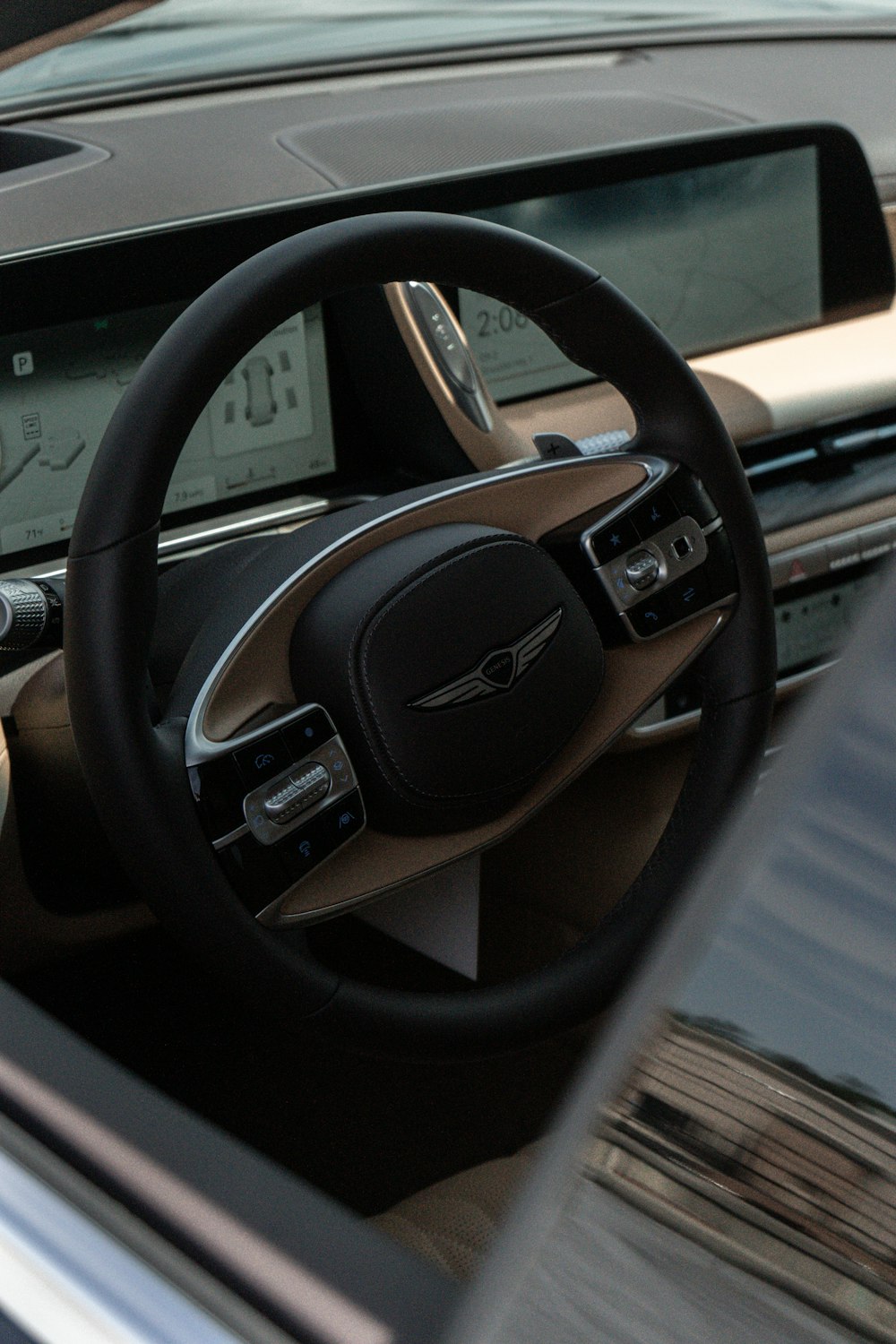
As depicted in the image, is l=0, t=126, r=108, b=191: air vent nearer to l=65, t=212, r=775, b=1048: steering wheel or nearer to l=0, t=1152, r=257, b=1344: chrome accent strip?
l=65, t=212, r=775, b=1048: steering wheel

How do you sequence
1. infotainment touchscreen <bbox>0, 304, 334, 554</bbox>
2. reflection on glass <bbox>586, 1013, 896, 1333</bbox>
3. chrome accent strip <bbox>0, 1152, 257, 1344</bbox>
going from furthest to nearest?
infotainment touchscreen <bbox>0, 304, 334, 554</bbox>
chrome accent strip <bbox>0, 1152, 257, 1344</bbox>
reflection on glass <bbox>586, 1013, 896, 1333</bbox>

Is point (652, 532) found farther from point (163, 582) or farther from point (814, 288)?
point (814, 288)

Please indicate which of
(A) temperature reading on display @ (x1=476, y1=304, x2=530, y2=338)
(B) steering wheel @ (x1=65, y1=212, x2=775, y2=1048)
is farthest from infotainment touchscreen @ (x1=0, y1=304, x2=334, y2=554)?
(B) steering wheel @ (x1=65, y1=212, x2=775, y2=1048)

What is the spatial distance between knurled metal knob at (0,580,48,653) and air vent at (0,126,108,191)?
0.60 m

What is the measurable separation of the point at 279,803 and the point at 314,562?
18 cm

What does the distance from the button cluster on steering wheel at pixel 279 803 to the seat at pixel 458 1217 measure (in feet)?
1.09

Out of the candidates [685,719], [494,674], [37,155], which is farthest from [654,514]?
[37,155]

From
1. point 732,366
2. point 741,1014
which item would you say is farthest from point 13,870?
point 732,366

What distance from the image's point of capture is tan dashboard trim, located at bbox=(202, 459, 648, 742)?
1008 millimetres

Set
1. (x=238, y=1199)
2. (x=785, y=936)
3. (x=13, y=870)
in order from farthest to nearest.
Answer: (x=13, y=870)
(x=238, y=1199)
(x=785, y=936)

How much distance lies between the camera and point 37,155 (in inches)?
69.8

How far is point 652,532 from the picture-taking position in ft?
3.84

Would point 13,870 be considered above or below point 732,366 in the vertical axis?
below

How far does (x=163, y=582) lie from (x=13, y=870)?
0.27m
